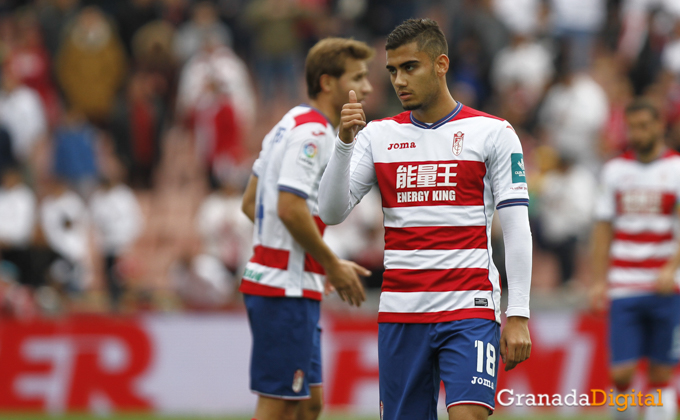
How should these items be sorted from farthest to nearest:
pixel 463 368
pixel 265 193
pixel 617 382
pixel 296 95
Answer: pixel 296 95
pixel 617 382
pixel 265 193
pixel 463 368

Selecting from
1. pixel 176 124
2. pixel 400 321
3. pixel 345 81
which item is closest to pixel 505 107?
pixel 176 124

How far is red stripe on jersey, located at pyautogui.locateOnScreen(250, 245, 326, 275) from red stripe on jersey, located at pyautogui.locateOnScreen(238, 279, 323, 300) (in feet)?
0.46

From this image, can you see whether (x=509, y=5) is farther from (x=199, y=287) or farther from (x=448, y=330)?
(x=448, y=330)

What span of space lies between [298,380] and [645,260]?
12.2 ft

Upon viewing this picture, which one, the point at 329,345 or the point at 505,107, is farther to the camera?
the point at 505,107

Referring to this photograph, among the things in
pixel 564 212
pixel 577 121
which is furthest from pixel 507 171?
pixel 577 121

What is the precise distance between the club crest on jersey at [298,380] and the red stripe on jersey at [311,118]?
1606 millimetres

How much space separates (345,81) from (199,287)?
644 cm

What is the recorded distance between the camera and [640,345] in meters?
8.45

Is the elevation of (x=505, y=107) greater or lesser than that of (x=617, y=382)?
greater

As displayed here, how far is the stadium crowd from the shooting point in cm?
1355

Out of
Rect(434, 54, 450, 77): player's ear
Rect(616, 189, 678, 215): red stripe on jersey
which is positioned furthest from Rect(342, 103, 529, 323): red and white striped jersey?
Rect(616, 189, 678, 215): red stripe on jersey

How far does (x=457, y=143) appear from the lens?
16.9 feet

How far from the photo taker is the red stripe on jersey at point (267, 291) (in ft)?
20.4
